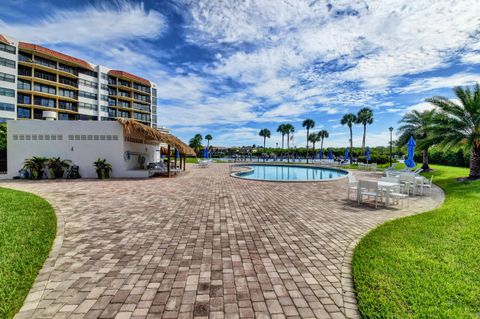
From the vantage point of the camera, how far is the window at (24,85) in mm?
36750

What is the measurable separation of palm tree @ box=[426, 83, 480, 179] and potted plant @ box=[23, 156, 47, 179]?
1023 inches

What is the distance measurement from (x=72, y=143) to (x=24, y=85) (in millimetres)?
34629

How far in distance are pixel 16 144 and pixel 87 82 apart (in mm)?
37607

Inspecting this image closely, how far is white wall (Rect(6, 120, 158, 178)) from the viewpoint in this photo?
51.6 ft

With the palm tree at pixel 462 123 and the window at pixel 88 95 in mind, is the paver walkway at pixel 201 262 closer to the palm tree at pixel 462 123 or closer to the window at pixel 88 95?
the palm tree at pixel 462 123

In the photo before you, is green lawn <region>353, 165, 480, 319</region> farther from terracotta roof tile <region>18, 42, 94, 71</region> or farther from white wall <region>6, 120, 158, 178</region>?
terracotta roof tile <region>18, 42, 94, 71</region>

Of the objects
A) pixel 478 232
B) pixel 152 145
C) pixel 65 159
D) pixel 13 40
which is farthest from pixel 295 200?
pixel 13 40

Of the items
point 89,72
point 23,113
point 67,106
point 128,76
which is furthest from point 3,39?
point 128,76

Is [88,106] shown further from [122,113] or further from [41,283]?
[41,283]

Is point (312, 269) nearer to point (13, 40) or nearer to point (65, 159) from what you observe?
point (65, 159)

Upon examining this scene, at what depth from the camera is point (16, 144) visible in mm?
15711

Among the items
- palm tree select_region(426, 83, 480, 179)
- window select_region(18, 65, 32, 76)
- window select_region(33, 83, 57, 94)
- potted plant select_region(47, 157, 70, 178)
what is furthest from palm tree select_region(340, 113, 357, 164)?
window select_region(18, 65, 32, 76)

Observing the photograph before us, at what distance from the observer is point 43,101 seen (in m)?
39.7

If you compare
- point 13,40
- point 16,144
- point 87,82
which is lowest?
point 16,144
